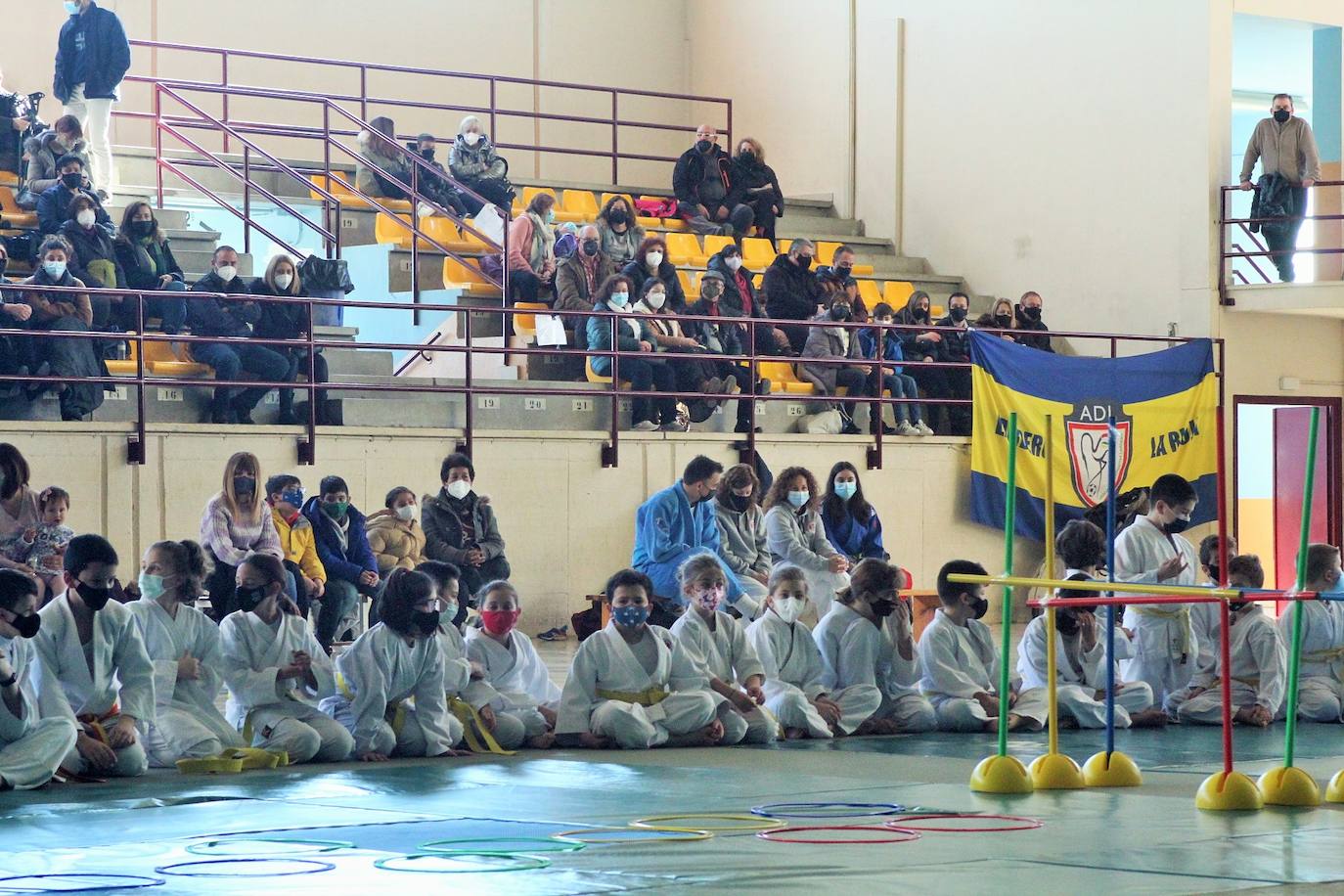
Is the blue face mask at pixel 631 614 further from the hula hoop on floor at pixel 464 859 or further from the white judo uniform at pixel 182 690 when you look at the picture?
the hula hoop on floor at pixel 464 859

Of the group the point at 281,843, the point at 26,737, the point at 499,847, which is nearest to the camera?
the point at 499,847

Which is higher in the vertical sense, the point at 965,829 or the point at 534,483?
the point at 534,483

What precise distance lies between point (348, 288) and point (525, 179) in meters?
5.74

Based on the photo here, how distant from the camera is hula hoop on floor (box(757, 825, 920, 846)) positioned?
25.2 ft

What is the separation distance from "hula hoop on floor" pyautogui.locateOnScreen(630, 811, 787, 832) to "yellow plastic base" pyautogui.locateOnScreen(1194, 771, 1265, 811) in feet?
5.79

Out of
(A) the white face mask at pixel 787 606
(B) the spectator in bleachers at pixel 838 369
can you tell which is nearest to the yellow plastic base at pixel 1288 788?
(A) the white face mask at pixel 787 606

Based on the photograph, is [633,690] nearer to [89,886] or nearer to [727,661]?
[727,661]

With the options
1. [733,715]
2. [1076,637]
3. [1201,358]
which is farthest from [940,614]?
[1201,358]

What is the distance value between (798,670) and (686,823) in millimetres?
4137

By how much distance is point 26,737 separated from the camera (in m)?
9.52

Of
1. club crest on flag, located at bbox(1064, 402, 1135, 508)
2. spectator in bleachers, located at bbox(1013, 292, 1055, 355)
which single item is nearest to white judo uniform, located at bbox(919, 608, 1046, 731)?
club crest on flag, located at bbox(1064, 402, 1135, 508)

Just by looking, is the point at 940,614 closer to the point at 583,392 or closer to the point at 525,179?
the point at 583,392

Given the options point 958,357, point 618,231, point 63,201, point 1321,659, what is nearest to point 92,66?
point 63,201

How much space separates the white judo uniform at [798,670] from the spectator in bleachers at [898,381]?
6.55 m
